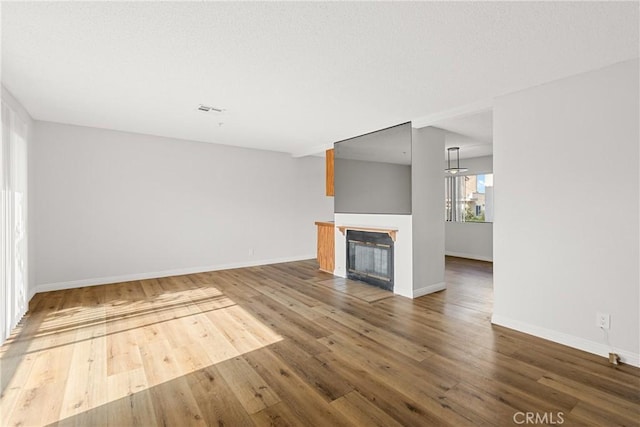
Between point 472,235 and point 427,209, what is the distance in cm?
373

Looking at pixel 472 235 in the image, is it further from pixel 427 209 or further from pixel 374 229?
pixel 374 229

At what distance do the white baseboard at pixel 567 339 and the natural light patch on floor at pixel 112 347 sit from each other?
2307 millimetres

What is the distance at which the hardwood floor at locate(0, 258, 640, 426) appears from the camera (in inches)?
71.1

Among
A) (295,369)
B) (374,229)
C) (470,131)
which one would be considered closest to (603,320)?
(295,369)

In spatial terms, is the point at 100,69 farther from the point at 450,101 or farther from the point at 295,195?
the point at 295,195

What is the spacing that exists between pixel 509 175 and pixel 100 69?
3.96 metres

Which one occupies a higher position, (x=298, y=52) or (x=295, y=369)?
(x=298, y=52)

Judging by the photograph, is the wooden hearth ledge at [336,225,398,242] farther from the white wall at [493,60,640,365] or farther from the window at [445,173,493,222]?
the window at [445,173,493,222]

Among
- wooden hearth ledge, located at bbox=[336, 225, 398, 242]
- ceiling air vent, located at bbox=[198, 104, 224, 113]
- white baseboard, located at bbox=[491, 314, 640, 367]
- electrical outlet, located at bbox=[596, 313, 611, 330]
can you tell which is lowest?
white baseboard, located at bbox=[491, 314, 640, 367]

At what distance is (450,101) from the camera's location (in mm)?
3406

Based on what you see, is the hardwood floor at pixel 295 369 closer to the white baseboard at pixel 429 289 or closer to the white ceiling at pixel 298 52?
the white baseboard at pixel 429 289

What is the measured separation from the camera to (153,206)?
5297 millimetres

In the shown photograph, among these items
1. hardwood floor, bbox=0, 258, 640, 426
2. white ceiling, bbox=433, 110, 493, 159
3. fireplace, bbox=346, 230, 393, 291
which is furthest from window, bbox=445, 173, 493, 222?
hardwood floor, bbox=0, 258, 640, 426

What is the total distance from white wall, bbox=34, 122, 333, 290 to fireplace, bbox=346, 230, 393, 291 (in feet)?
7.00
